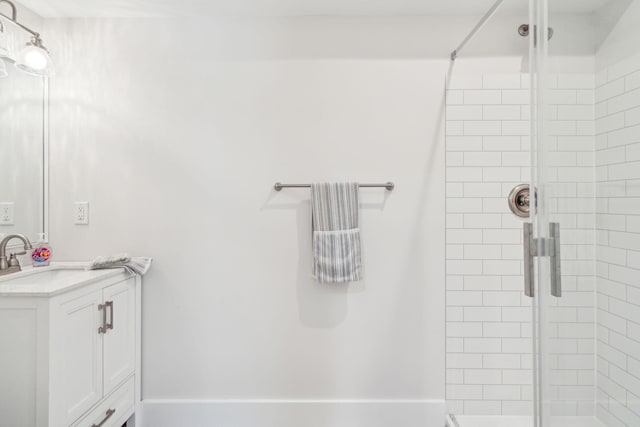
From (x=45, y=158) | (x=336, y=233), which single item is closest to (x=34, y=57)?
(x=45, y=158)

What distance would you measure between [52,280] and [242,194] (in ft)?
3.16

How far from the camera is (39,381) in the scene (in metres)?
1.23

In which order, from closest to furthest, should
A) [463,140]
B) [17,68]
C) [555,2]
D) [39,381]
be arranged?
[555,2]
[39,381]
[17,68]
[463,140]

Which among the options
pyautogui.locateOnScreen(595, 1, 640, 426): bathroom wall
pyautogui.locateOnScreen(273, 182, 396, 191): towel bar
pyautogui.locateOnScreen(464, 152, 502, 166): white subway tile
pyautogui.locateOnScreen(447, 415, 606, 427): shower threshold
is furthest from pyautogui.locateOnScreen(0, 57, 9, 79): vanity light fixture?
pyautogui.locateOnScreen(447, 415, 606, 427): shower threshold

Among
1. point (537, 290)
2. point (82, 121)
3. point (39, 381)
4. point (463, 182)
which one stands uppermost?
point (82, 121)

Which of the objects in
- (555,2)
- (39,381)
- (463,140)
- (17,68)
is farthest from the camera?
(463,140)

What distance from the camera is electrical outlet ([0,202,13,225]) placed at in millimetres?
1597

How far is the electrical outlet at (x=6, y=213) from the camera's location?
160 centimetres

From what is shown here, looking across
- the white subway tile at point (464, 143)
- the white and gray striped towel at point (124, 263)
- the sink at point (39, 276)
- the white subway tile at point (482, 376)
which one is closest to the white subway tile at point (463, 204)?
the white subway tile at point (464, 143)

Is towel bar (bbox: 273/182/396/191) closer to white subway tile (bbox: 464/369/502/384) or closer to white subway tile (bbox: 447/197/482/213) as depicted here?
white subway tile (bbox: 447/197/482/213)

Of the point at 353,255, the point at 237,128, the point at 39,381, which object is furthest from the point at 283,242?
the point at 39,381

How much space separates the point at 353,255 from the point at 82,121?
164 cm

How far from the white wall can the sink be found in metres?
0.15

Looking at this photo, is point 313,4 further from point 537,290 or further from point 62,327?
point 62,327
